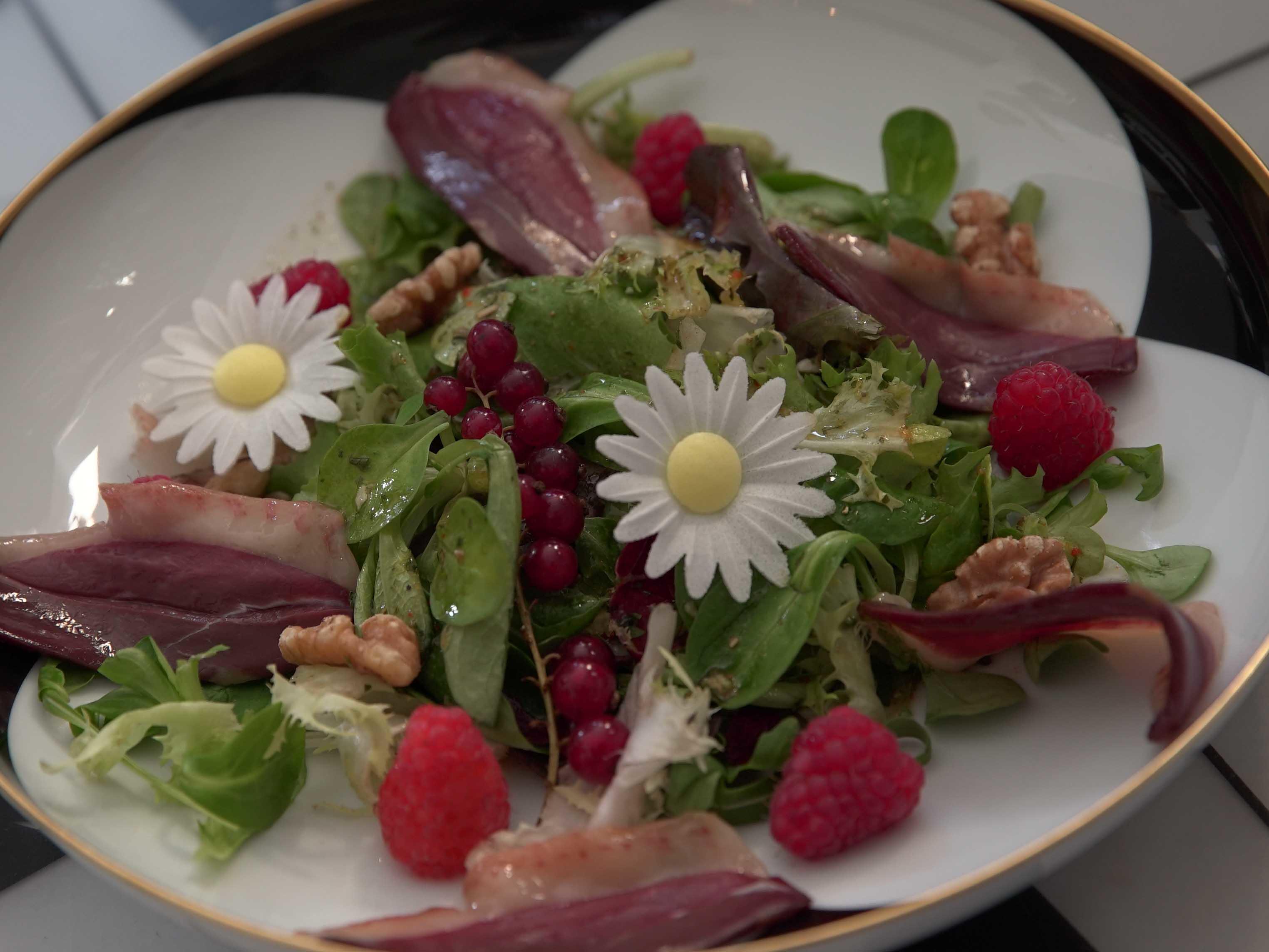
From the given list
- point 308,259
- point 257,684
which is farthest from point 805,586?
point 308,259

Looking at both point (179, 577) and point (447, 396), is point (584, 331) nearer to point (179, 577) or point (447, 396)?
point (447, 396)

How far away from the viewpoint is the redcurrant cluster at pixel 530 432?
1.28 metres

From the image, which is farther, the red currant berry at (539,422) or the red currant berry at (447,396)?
the red currant berry at (447,396)

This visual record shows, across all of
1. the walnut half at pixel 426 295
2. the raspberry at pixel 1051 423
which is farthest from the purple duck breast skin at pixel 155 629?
the raspberry at pixel 1051 423

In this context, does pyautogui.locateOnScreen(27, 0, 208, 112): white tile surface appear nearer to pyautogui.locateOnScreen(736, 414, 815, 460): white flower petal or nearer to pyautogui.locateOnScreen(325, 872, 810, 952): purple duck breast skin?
pyautogui.locateOnScreen(736, 414, 815, 460): white flower petal

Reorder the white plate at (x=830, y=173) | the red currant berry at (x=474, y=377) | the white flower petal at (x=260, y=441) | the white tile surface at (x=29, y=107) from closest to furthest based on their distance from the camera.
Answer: the white plate at (x=830, y=173) → the red currant berry at (x=474, y=377) → the white flower petal at (x=260, y=441) → the white tile surface at (x=29, y=107)

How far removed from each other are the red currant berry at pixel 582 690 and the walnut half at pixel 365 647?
0.17 meters

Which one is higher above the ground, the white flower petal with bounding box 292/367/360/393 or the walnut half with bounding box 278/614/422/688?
the white flower petal with bounding box 292/367/360/393

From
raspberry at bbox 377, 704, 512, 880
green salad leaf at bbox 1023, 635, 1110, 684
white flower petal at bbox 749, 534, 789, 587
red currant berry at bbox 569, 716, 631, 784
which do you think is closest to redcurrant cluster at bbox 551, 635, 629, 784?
red currant berry at bbox 569, 716, 631, 784

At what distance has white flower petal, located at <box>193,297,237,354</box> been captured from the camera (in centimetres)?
164

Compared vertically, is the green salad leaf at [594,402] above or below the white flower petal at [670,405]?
below

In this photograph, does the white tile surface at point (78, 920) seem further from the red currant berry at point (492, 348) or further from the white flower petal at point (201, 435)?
the red currant berry at point (492, 348)

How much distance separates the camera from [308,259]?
1.88 metres

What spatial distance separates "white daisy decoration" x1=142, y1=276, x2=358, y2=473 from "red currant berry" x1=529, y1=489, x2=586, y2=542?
44cm
